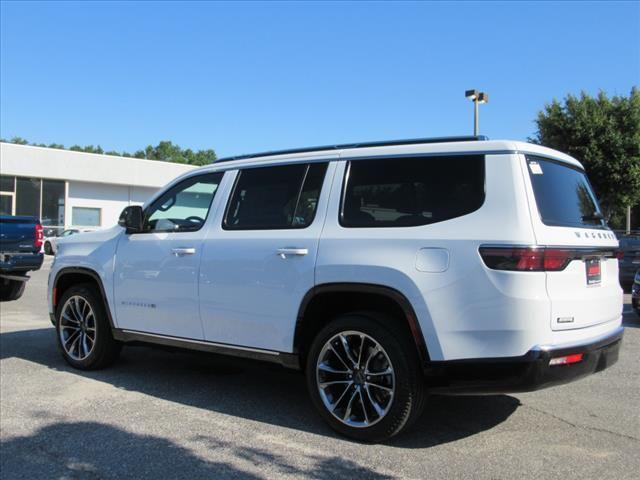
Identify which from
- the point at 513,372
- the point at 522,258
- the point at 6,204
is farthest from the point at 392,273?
the point at 6,204

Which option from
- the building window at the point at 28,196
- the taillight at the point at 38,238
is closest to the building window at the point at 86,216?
the building window at the point at 28,196

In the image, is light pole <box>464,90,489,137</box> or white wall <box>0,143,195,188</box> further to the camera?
white wall <box>0,143,195,188</box>

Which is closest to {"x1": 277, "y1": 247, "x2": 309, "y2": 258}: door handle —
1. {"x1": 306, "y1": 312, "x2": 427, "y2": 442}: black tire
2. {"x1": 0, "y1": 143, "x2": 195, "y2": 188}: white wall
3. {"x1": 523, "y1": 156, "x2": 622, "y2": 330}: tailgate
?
{"x1": 306, "y1": 312, "x2": 427, "y2": 442}: black tire

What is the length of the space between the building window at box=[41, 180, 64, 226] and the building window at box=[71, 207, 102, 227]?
850 millimetres

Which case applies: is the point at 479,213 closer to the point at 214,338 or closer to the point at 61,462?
the point at 214,338

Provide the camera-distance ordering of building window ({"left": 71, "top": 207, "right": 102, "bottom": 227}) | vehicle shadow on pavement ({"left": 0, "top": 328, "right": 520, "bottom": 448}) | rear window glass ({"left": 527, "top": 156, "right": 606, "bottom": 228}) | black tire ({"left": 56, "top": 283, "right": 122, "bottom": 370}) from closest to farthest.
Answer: rear window glass ({"left": 527, "top": 156, "right": 606, "bottom": 228}) → vehicle shadow on pavement ({"left": 0, "top": 328, "right": 520, "bottom": 448}) → black tire ({"left": 56, "top": 283, "right": 122, "bottom": 370}) → building window ({"left": 71, "top": 207, "right": 102, "bottom": 227})

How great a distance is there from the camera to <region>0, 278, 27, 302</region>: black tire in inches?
461

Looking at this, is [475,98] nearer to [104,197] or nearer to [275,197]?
[275,197]

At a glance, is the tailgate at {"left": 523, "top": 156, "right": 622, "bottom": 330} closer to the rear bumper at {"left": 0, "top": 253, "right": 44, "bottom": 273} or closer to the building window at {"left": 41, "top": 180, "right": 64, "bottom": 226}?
the rear bumper at {"left": 0, "top": 253, "right": 44, "bottom": 273}

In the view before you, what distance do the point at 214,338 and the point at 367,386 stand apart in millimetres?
1445

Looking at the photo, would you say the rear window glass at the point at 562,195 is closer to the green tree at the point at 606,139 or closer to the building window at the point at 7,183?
the green tree at the point at 606,139

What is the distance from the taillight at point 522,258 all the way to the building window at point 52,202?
31859 millimetres

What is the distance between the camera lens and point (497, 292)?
3.55 metres

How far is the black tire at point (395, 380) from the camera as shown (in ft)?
12.7
